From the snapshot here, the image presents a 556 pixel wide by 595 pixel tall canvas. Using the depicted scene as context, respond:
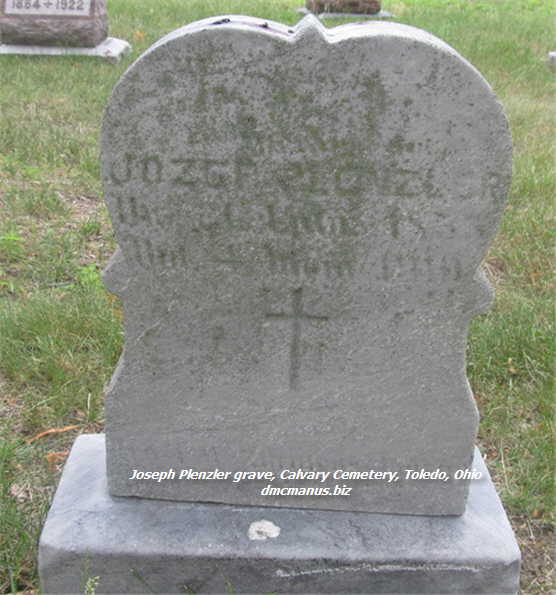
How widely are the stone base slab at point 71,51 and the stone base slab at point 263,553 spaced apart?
19.7 ft

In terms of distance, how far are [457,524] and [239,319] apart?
2.65 ft

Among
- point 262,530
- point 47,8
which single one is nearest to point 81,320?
point 262,530

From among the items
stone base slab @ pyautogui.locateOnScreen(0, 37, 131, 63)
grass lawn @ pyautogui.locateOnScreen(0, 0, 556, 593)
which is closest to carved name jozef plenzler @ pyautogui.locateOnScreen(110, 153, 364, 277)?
grass lawn @ pyautogui.locateOnScreen(0, 0, 556, 593)

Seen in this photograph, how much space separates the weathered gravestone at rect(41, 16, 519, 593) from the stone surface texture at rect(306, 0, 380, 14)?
8.66 meters

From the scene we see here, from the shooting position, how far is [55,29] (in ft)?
24.4

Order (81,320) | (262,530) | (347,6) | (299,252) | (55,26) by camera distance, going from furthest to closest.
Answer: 1. (347,6)
2. (55,26)
3. (81,320)
4. (262,530)
5. (299,252)

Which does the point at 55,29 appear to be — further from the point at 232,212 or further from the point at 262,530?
the point at 262,530

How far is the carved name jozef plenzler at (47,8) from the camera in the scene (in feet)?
24.3

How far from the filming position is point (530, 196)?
4.56 m

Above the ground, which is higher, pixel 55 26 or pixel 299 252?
pixel 55 26

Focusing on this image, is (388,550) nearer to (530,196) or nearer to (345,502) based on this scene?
(345,502)

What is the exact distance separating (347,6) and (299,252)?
899 cm

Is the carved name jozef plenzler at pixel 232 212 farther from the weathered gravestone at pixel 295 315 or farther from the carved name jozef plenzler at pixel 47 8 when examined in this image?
the carved name jozef plenzler at pixel 47 8

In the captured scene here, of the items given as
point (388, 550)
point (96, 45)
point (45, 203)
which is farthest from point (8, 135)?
point (388, 550)
